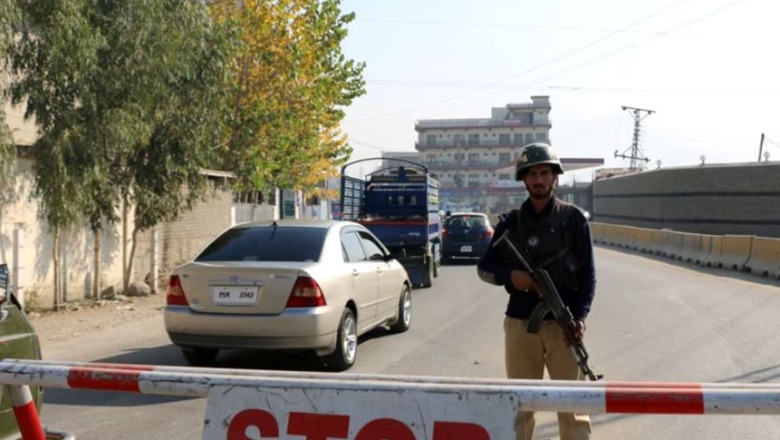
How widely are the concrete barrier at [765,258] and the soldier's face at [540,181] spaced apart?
15842 millimetres

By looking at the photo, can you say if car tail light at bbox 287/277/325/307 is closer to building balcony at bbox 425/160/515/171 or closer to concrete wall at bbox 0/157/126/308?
concrete wall at bbox 0/157/126/308

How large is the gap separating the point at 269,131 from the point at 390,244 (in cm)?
750

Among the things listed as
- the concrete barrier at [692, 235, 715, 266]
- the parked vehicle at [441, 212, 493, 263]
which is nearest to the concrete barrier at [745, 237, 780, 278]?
the concrete barrier at [692, 235, 715, 266]

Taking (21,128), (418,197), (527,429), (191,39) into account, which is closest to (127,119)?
(191,39)

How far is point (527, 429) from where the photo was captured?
12.6 ft


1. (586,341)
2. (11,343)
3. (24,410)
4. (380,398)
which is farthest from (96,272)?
(380,398)

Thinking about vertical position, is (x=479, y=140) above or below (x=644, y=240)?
above

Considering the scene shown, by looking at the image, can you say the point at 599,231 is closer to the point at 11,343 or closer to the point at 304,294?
the point at 304,294

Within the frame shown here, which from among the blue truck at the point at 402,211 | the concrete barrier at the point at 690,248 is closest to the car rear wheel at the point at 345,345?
the blue truck at the point at 402,211

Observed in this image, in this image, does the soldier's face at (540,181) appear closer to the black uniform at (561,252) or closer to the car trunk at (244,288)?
the black uniform at (561,252)

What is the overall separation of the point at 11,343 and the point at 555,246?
2823 millimetres

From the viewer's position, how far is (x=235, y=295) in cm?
704

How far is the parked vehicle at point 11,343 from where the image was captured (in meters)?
3.49

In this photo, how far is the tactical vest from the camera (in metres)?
4.00
